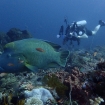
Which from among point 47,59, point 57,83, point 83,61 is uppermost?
point 83,61

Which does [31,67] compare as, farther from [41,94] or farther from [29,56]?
[41,94]

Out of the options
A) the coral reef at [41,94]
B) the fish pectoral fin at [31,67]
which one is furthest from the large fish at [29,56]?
the coral reef at [41,94]

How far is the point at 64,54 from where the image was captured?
162 inches

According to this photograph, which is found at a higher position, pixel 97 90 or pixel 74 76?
pixel 74 76

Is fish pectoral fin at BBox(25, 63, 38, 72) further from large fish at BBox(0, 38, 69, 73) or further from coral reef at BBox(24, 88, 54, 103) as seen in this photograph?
coral reef at BBox(24, 88, 54, 103)

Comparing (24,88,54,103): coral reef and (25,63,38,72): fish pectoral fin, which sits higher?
(25,63,38,72): fish pectoral fin

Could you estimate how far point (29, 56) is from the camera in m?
3.91

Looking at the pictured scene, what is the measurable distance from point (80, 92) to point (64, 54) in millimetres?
810

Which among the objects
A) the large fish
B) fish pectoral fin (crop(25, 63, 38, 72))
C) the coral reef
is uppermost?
the large fish

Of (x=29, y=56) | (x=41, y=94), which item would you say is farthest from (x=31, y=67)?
(x=41, y=94)

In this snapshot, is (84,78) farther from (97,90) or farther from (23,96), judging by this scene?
(23,96)

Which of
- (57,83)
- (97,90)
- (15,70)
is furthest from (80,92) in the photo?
(15,70)

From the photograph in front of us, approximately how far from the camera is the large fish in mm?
3812

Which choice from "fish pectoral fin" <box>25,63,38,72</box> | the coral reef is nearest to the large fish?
"fish pectoral fin" <box>25,63,38,72</box>
